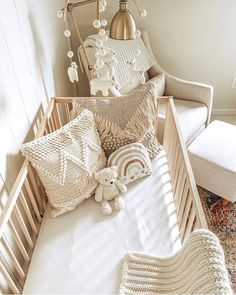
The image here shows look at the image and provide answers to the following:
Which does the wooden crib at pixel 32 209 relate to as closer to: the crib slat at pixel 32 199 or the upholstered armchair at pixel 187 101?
the crib slat at pixel 32 199

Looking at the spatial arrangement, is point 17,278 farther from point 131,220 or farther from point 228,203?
point 228,203

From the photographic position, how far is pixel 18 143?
1.23 m

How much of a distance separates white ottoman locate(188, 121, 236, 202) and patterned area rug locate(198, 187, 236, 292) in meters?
0.12

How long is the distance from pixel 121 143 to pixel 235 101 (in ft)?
5.27

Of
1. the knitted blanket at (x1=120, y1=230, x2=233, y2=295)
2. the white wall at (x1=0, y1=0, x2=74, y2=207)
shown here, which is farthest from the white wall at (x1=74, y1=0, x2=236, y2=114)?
the knitted blanket at (x1=120, y1=230, x2=233, y2=295)

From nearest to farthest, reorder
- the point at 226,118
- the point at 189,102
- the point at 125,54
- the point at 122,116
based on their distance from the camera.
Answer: the point at 122,116
the point at 125,54
the point at 189,102
the point at 226,118

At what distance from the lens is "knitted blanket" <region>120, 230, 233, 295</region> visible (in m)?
0.81

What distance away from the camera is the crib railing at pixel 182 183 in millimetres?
1071

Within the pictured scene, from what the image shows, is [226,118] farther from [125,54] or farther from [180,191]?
[180,191]

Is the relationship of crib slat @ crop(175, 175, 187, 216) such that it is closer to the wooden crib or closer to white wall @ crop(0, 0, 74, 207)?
the wooden crib

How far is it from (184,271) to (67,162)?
65cm

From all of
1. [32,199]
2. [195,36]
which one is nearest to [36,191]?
[32,199]

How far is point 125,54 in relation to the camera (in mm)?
1969

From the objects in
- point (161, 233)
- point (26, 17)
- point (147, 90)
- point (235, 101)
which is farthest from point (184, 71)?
point (161, 233)
